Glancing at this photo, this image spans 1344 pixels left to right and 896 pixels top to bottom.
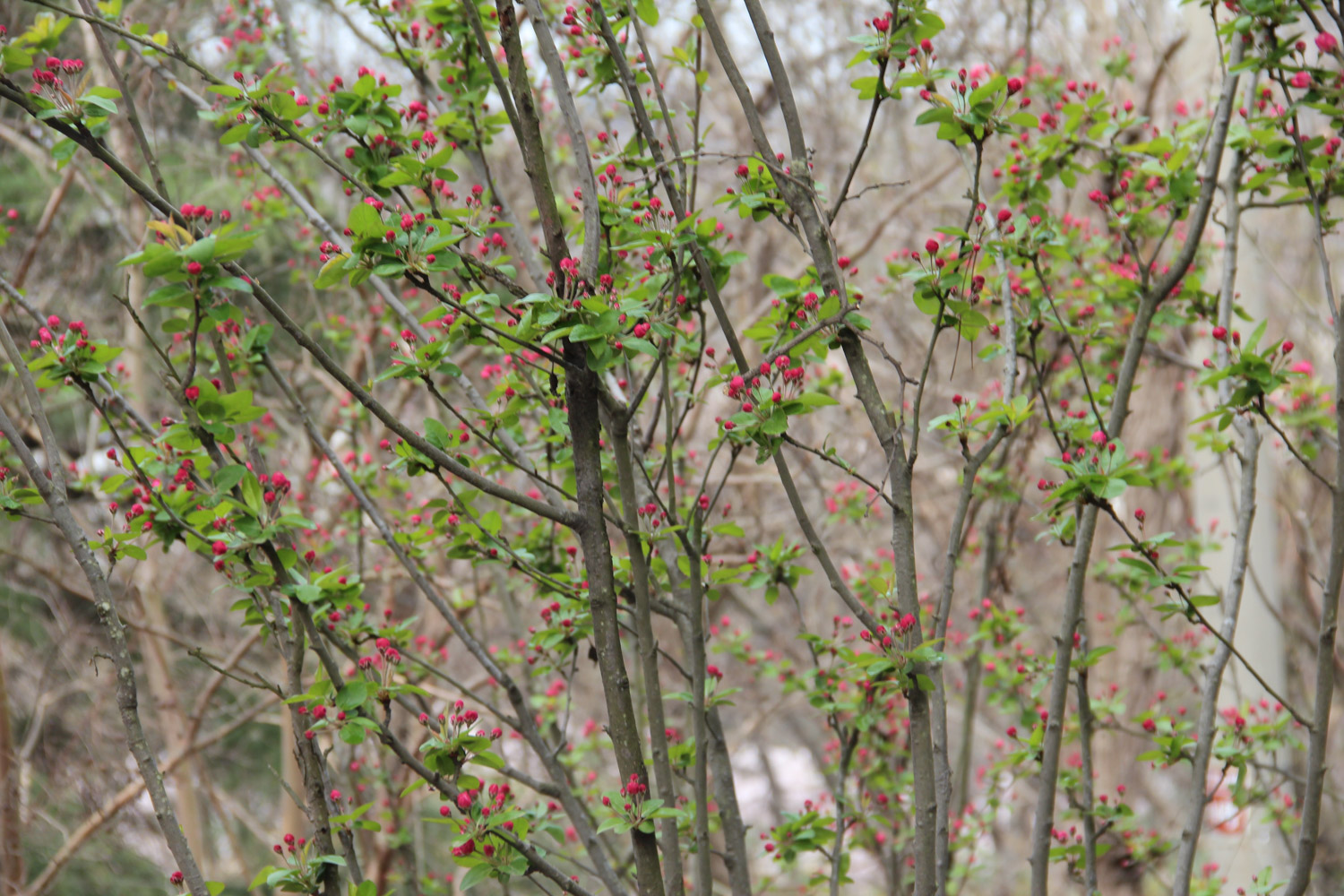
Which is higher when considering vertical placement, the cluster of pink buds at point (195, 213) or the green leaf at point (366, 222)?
the cluster of pink buds at point (195, 213)

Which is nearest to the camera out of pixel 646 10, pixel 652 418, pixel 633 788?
pixel 633 788

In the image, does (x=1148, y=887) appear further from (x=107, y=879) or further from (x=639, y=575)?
(x=639, y=575)

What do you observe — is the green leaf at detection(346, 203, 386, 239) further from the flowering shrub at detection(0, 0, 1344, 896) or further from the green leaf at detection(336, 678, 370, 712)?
the green leaf at detection(336, 678, 370, 712)

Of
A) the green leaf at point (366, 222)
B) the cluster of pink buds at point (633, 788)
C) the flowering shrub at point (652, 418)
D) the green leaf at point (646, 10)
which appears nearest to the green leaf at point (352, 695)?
the flowering shrub at point (652, 418)

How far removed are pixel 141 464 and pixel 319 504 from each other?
4.11m

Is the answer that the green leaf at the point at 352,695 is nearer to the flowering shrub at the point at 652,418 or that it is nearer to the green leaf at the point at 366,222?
the flowering shrub at the point at 652,418

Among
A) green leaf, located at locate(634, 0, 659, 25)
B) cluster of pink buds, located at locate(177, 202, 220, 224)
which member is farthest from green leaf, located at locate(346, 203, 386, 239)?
green leaf, located at locate(634, 0, 659, 25)

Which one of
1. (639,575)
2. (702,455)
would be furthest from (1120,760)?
(639,575)

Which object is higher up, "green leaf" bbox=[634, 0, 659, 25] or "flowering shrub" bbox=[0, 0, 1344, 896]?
"green leaf" bbox=[634, 0, 659, 25]

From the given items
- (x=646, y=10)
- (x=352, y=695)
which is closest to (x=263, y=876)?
(x=352, y=695)

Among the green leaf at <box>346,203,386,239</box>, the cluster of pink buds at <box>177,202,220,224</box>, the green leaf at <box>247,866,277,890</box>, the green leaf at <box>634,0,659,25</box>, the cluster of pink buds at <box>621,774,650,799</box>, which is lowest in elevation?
the green leaf at <box>247,866,277,890</box>

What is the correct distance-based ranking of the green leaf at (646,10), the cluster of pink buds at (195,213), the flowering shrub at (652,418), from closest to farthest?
the cluster of pink buds at (195,213)
the flowering shrub at (652,418)
the green leaf at (646,10)

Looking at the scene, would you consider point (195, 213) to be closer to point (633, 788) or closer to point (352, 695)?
point (352, 695)

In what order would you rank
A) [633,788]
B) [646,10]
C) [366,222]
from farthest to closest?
1. [646,10]
2. [633,788]
3. [366,222]
